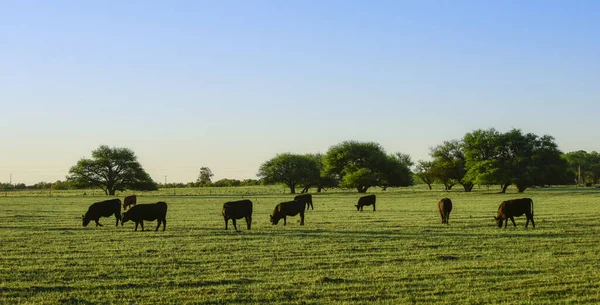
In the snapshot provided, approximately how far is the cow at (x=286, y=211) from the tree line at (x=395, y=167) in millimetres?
54574

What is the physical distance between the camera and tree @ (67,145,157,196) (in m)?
97.2

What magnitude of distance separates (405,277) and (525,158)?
72966mm

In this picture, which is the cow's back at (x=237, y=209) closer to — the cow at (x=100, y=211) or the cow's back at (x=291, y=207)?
the cow's back at (x=291, y=207)

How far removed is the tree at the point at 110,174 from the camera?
97.2 meters

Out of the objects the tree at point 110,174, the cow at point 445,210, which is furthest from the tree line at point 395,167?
the cow at point 445,210

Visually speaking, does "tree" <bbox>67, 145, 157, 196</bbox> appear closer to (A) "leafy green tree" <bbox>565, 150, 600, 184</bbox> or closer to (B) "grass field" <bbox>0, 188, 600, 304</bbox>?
(B) "grass field" <bbox>0, 188, 600, 304</bbox>

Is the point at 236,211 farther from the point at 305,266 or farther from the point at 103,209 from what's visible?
the point at 305,266

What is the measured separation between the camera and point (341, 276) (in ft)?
42.3

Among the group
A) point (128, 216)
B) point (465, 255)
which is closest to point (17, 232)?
point (128, 216)

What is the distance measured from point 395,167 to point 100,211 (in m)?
71.7

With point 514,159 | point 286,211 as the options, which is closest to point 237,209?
point 286,211

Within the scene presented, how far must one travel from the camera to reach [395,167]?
3738 inches

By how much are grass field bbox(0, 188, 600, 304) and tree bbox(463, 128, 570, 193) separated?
57.1 meters

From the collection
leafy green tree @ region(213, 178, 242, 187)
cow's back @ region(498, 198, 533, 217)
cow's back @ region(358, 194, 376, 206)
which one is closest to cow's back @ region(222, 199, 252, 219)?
cow's back @ region(498, 198, 533, 217)
